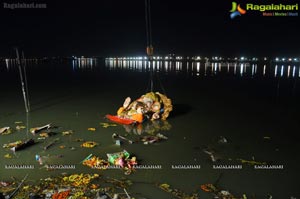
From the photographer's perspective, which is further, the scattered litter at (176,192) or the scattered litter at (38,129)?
the scattered litter at (38,129)

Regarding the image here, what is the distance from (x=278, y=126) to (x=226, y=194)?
9.64 m

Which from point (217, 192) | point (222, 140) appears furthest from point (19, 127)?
point (217, 192)

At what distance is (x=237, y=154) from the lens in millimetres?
10469

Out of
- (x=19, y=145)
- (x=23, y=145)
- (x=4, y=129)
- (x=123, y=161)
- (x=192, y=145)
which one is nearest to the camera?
(x=123, y=161)

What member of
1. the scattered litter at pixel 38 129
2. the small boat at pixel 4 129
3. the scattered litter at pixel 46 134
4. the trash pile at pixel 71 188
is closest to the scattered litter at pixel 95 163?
the trash pile at pixel 71 188

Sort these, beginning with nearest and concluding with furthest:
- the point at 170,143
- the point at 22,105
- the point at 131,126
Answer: the point at 170,143 → the point at 131,126 → the point at 22,105

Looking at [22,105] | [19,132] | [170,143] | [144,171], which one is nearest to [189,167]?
[144,171]

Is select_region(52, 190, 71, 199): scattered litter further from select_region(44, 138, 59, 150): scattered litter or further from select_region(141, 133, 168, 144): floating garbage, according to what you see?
select_region(141, 133, 168, 144): floating garbage

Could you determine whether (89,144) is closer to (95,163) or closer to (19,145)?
(95,163)

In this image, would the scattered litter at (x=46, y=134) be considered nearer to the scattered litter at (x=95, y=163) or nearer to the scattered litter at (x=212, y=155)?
the scattered litter at (x=95, y=163)

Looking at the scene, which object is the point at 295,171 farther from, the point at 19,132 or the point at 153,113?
the point at 19,132

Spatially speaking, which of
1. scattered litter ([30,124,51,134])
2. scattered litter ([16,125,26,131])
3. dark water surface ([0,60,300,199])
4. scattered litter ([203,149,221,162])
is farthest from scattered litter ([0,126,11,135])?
scattered litter ([203,149,221,162])

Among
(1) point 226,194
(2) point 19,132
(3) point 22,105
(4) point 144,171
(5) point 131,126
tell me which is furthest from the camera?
(3) point 22,105

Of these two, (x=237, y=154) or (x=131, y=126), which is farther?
(x=131, y=126)
